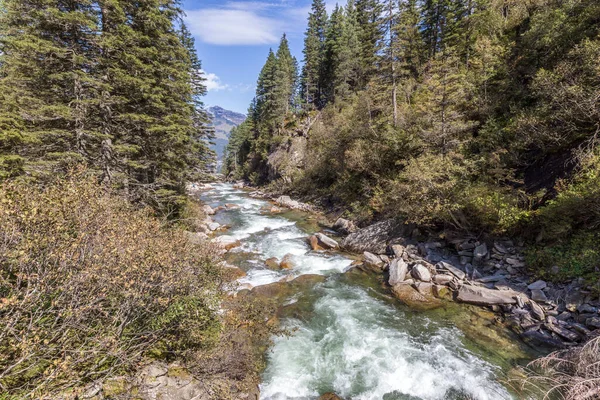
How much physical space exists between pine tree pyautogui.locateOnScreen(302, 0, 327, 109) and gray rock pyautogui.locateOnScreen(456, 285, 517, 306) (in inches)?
1596

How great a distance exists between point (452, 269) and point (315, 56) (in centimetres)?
4623

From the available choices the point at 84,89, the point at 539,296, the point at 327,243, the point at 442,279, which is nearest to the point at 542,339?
the point at 539,296

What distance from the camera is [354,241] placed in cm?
1619

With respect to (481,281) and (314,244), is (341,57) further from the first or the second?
(481,281)

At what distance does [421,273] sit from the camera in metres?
11.5

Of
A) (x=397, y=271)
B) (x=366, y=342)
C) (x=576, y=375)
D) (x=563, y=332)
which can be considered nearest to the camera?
(x=576, y=375)

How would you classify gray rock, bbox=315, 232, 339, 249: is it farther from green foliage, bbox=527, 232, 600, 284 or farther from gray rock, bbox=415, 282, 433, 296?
green foliage, bbox=527, 232, 600, 284

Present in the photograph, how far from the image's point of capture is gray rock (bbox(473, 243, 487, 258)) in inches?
450

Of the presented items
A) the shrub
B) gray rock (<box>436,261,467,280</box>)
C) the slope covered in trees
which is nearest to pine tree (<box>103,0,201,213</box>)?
the slope covered in trees

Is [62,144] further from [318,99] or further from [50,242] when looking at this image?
[318,99]

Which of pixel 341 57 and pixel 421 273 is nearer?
pixel 421 273

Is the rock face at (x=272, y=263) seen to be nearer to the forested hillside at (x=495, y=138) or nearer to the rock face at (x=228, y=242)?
the rock face at (x=228, y=242)

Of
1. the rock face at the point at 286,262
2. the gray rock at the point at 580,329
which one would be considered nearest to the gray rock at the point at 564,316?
the gray rock at the point at 580,329

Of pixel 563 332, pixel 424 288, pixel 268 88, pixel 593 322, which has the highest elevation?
pixel 268 88
